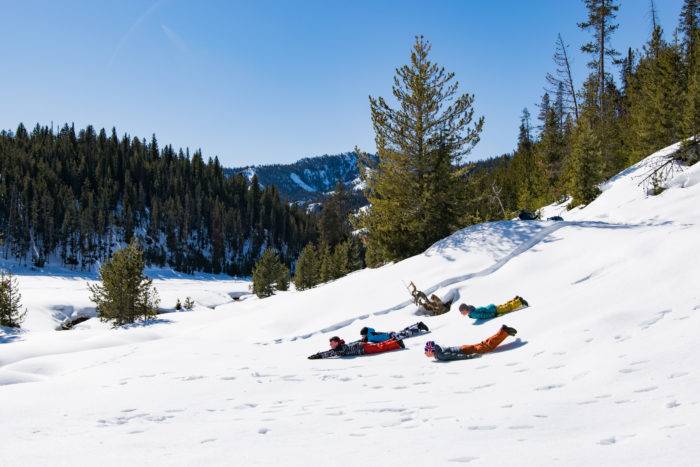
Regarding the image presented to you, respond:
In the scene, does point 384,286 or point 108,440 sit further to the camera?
point 384,286

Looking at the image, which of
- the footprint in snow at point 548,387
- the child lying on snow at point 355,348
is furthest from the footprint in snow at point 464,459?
the child lying on snow at point 355,348

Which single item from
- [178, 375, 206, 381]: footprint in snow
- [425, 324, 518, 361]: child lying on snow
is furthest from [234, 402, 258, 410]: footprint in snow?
[425, 324, 518, 361]: child lying on snow

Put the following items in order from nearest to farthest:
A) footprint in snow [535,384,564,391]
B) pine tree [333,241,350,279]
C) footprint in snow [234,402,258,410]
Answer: footprint in snow [535,384,564,391] → footprint in snow [234,402,258,410] → pine tree [333,241,350,279]

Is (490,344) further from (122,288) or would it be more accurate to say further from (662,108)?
(662,108)

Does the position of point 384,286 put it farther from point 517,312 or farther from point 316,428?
point 316,428

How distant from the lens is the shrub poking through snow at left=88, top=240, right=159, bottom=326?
60.7 ft

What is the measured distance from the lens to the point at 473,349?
713cm

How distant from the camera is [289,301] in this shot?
1396 centimetres

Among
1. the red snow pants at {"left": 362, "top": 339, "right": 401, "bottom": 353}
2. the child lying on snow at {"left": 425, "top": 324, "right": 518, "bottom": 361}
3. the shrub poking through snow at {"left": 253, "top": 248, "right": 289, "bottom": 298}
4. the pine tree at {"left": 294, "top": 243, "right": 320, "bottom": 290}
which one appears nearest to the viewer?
the child lying on snow at {"left": 425, "top": 324, "right": 518, "bottom": 361}

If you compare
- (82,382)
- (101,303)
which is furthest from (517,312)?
(101,303)

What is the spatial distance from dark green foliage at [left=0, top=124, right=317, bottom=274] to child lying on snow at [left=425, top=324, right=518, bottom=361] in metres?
93.8

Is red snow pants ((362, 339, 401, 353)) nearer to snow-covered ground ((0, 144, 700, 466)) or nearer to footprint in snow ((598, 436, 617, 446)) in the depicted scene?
snow-covered ground ((0, 144, 700, 466))

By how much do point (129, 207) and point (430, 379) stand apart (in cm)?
10643

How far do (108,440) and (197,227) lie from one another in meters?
111
